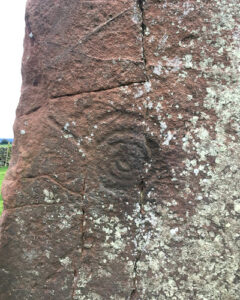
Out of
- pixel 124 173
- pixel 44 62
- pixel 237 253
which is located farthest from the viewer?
pixel 44 62

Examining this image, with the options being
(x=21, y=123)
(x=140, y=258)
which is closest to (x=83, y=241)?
(x=140, y=258)

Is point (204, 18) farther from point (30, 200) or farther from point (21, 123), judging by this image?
point (30, 200)

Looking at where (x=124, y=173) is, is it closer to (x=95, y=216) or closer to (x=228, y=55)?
(x=95, y=216)

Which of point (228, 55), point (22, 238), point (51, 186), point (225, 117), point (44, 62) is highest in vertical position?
point (228, 55)

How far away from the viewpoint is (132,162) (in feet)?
6.84

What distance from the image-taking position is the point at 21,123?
92.2 inches

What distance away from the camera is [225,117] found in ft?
6.56

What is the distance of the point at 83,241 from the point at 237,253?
1.07 meters

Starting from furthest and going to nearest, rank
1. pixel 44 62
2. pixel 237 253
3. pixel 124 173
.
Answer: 1. pixel 44 62
2. pixel 124 173
3. pixel 237 253

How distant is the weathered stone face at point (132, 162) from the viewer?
199cm

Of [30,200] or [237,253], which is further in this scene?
[30,200]

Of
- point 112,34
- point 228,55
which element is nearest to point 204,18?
point 228,55

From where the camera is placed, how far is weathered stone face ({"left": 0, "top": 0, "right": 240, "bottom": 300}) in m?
1.99

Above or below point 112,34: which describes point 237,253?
below
